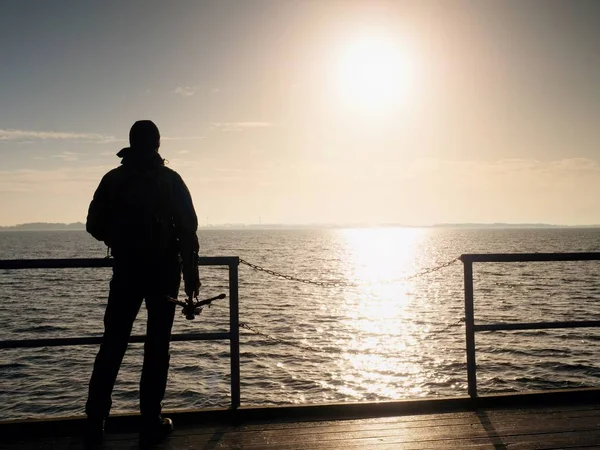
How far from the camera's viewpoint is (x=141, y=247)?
3.93m

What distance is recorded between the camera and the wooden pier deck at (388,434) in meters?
3.88

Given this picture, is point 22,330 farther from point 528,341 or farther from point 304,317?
point 528,341

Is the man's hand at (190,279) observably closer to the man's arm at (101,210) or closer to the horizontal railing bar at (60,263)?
the horizontal railing bar at (60,263)

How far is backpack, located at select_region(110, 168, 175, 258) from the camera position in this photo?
3926 mm

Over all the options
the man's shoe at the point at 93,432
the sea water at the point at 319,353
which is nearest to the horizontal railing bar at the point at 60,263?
the man's shoe at the point at 93,432

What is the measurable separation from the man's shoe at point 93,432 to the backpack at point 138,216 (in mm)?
1229

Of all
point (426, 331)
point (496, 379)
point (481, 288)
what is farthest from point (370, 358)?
point (481, 288)

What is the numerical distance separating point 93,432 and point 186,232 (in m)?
1.60

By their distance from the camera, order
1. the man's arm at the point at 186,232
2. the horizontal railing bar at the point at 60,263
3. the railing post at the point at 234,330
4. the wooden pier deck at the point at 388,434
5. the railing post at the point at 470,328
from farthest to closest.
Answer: the railing post at the point at 470,328
the railing post at the point at 234,330
the horizontal railing bar at the point at 60,263
the man's arm at the point at 186,232
the wooden pier deck at the point at 388,434

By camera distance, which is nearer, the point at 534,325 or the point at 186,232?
the point at 186,232

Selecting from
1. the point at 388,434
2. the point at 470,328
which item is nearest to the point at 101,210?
the point at 388,434

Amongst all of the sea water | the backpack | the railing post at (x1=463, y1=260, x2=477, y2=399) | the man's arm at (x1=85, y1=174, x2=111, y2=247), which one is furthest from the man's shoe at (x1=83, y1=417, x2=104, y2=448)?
→ the railing post at (x1=463, y1=260, x2=477, y2=399)

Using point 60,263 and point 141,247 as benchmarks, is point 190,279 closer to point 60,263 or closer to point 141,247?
point 141,247

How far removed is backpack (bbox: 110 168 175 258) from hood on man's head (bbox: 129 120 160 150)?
0.58 ft
